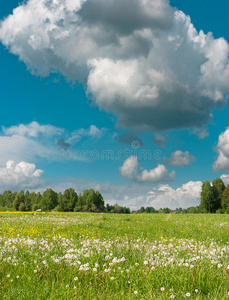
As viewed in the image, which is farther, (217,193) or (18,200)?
(18,200)

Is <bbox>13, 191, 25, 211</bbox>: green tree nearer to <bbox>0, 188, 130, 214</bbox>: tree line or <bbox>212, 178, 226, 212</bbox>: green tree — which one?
<bbox>0, 188, 130, 214</bbox>: tree line

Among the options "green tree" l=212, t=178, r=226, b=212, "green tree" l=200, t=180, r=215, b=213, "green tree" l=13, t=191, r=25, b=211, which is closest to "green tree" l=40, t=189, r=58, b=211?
"green tree" l=13, t=191, r=25, b=211

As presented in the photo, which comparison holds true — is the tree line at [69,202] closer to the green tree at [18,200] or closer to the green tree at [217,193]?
the green tree at [18,200]

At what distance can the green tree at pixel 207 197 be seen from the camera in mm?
89812

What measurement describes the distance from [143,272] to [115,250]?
1.78m

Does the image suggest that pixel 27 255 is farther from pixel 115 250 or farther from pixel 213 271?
pixel 213 271

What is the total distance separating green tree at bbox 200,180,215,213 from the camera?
295ft

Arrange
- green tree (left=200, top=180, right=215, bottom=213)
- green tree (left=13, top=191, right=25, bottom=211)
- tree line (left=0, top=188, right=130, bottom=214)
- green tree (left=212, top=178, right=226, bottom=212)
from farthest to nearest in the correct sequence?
green tree (left=13, top=191, right=25, bottom=211) → tree line (left=0, top=188, right=130, bottom=214) → green tree (left=212, top=178, right=226, bottom=212) → green tree (left=200, top=180, right=215, bottom=213)

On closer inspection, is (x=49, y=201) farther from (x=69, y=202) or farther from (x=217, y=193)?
(x=217, y=193)

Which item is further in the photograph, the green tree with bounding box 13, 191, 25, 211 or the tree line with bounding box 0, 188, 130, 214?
the green tree with bounding box 13, 191, 25, 211

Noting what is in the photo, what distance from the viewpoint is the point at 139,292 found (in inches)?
150

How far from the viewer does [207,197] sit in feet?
294

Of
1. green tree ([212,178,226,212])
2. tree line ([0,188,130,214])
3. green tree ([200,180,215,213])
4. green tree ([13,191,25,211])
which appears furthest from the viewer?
green tree ([13,191,25,211])

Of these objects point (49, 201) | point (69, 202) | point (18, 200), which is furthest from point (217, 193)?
point (18, 200)
